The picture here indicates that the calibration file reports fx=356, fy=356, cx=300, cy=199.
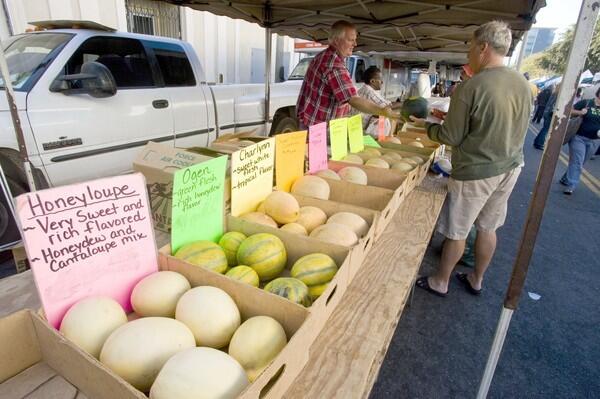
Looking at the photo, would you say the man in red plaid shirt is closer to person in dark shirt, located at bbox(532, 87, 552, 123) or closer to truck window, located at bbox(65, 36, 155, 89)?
truck window, located at bbox(65, 36, 155, 89)

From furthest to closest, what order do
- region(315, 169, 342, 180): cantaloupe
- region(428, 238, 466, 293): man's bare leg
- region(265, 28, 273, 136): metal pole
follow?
region(265, 28, 273, 136): metal pole, region(428, 238, 466, 293): man's bare leg, region(315, 169, 342, 180): cantaloupe

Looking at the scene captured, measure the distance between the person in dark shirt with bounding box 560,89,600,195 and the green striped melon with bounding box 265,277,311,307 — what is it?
7037 mm

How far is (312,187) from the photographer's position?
1.90 m

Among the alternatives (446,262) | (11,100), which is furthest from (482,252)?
(11,100)

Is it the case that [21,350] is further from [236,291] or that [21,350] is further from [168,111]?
[168,111]

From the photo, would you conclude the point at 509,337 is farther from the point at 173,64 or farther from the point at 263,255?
the point at 173,64

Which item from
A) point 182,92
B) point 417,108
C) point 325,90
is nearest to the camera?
point 417,108

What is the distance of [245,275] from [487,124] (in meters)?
1.82

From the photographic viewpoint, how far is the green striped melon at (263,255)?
1.26 meters

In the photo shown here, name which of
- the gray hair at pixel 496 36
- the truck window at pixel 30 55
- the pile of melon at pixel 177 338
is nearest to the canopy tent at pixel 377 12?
the gray hair at pixel 496 36

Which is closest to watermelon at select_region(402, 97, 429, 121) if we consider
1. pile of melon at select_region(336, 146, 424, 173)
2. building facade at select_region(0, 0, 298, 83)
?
pile of melon at select_region(336, 146, 424, 173)

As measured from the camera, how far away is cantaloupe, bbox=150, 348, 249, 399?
0.74 m

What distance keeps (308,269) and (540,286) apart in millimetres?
3210

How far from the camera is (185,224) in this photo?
1285 mm
